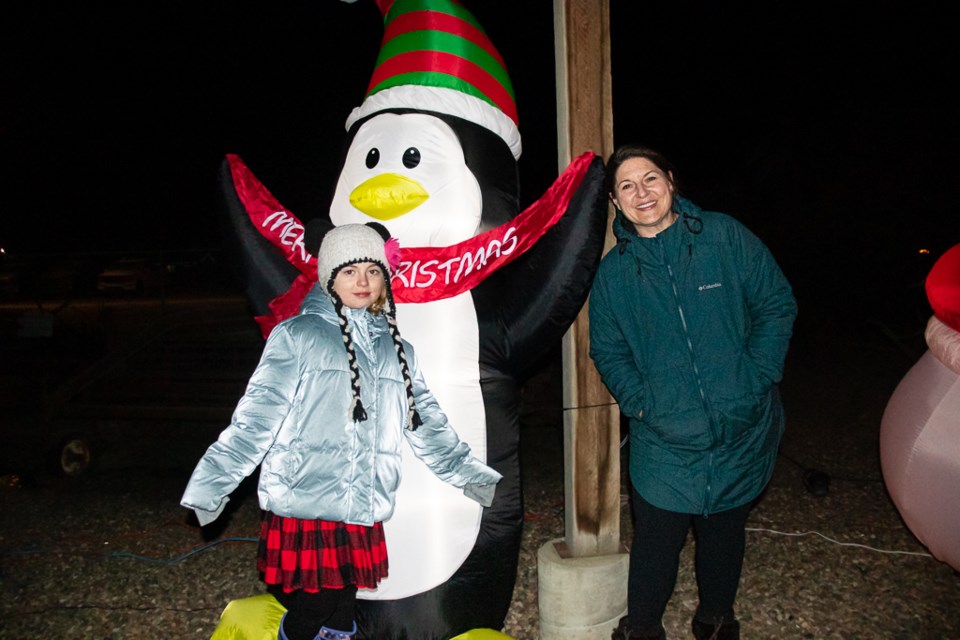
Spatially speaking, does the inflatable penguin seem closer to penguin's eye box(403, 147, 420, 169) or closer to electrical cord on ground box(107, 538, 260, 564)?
penguin's eye box(403, 147, 420, 169)

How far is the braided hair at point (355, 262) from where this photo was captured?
1893mm

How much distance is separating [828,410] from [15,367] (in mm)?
9714

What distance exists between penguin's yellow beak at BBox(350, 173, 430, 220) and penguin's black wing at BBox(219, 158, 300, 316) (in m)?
0.46

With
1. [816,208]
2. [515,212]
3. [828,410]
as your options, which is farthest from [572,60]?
[816,208]

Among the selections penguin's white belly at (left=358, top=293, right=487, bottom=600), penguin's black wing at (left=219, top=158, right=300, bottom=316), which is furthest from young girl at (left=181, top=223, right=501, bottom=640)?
penguin's black wing at (left=219, top=158, right=300, bottom=316)

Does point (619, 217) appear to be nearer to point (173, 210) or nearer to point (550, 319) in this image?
point (550, 319)

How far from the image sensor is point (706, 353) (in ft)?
6.47

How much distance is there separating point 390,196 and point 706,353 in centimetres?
113

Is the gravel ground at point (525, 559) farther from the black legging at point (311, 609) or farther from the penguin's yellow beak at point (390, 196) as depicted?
the penguin's yellow beak at point (390, 196)

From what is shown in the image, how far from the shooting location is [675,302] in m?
2.00

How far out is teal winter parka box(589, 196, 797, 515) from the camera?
6.46 ft

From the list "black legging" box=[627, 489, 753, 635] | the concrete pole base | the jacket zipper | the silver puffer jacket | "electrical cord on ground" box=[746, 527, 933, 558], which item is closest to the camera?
the silver puffer jacket

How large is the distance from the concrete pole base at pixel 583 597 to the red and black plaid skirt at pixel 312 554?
784mm

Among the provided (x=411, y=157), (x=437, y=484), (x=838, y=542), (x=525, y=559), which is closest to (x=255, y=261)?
(x=411, y=157)
